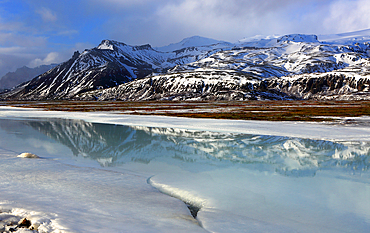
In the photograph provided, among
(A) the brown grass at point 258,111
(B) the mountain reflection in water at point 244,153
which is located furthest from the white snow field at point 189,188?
(A) the brown grass at point 258,111

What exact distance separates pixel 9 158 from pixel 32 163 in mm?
2711

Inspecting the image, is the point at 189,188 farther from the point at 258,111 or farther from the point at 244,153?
the point at 258,111

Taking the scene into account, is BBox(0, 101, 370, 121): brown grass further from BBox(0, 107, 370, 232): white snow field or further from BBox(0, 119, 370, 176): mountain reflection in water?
BBox(0, 107, 370, 232): white snow field

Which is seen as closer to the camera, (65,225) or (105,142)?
(65,225)

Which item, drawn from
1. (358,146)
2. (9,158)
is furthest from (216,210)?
(358,146)

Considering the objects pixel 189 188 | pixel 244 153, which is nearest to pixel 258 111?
pixel 244 153

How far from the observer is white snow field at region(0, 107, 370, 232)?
8875mm

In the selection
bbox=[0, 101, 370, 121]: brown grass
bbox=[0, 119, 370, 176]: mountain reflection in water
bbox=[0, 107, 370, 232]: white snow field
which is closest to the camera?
bbox=[0, 107, 370, 232]: white snow field

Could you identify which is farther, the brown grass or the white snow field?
the brown grass

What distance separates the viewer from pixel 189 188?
12828mm

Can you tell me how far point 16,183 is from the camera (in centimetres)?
1268

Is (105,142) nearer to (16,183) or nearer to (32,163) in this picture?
(32,163)

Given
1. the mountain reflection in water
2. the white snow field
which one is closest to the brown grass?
the mountain reflection in water

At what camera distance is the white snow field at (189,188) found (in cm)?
888
